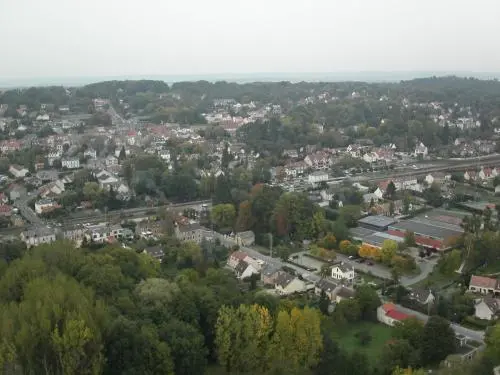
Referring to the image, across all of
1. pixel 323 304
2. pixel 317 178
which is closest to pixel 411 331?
pixel 323 304

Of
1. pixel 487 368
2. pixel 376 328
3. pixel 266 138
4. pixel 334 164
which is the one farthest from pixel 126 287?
pixel 266 138

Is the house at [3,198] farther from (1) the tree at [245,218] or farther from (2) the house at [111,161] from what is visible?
(1) the tree at [245,218]

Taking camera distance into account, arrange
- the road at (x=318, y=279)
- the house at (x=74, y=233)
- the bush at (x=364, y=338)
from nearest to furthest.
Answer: the bush at (x=364, y=338)
the road at (x=318, y=279)
the house at (x=74, y=233)

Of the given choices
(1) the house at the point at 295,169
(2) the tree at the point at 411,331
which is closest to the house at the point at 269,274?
(2) the tree at the point at 411,331

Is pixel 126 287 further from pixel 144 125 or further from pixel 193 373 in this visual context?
pixel 144 125

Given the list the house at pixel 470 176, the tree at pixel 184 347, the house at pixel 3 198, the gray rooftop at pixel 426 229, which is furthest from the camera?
the house at pixel 470 176

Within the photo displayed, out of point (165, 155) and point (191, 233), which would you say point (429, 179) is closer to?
point (191, 233)
